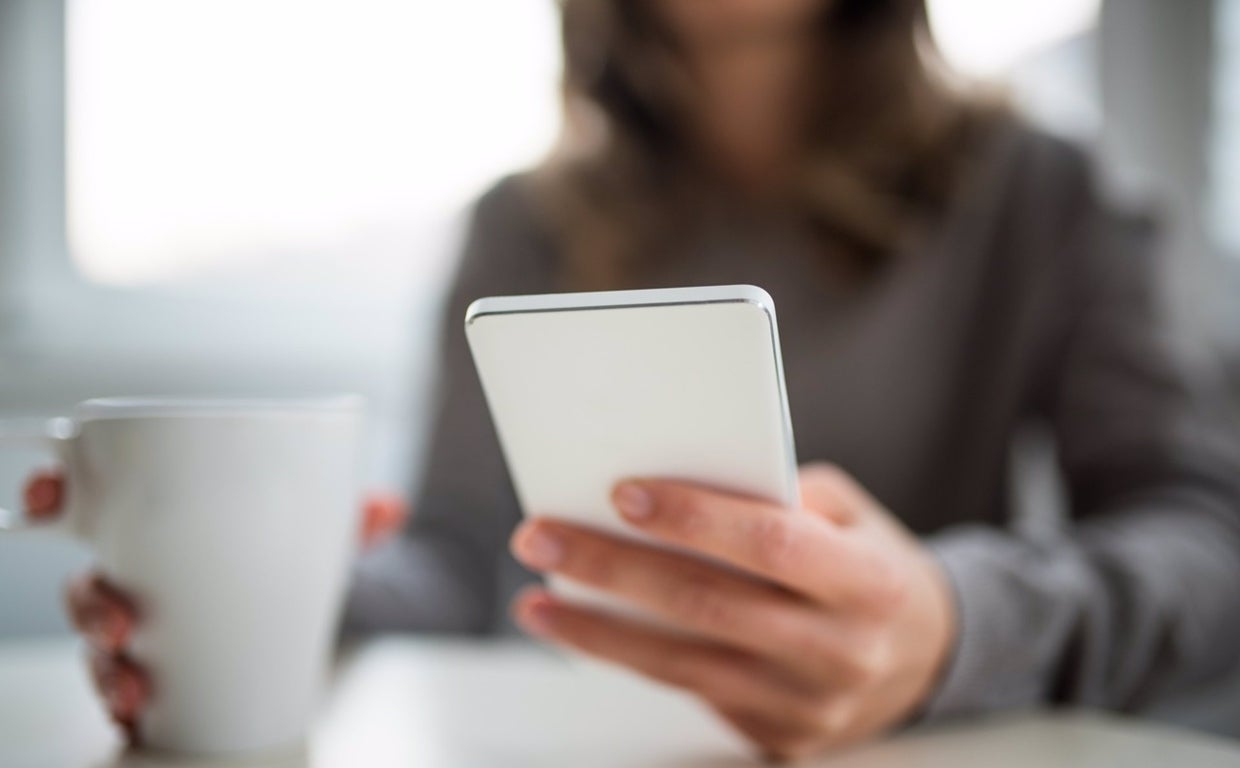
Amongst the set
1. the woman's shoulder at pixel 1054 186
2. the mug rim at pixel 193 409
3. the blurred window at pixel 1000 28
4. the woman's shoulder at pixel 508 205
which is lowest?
the mug rim at pixel 193 409

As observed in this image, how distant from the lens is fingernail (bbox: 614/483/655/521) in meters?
0.26

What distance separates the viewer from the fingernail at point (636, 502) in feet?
0.87

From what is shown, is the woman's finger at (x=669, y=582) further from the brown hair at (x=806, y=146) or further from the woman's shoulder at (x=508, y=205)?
the woman's shoulder at (x=508, y=205)

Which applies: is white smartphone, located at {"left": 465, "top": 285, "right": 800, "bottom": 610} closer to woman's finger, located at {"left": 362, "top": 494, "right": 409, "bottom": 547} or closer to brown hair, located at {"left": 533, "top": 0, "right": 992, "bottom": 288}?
woman's finger, located at {"left": 362, "top": 494, "right": 409, "bottom": 547}

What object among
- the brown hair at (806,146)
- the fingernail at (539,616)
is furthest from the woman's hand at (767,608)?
the brown hair at (806,146)

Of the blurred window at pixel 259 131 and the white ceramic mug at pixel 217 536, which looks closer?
the white ceramic mug at pixel 217 536

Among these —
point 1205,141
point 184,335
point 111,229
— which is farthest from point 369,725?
point 1205,141

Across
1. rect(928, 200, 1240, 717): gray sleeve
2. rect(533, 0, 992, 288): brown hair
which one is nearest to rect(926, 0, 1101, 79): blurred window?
rect(533, 0, 992, 288): brown hair

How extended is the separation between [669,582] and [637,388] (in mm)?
89

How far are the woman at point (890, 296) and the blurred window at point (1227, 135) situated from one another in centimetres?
55

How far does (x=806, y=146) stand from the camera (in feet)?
2.60

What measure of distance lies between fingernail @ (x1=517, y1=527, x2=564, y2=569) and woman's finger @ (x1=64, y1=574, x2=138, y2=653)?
0.42 feet

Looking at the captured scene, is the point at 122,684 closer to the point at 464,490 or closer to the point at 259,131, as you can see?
the point at 464,490

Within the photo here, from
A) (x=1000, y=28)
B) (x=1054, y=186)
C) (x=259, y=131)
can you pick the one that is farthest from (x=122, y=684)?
(x=1000, y=28)
